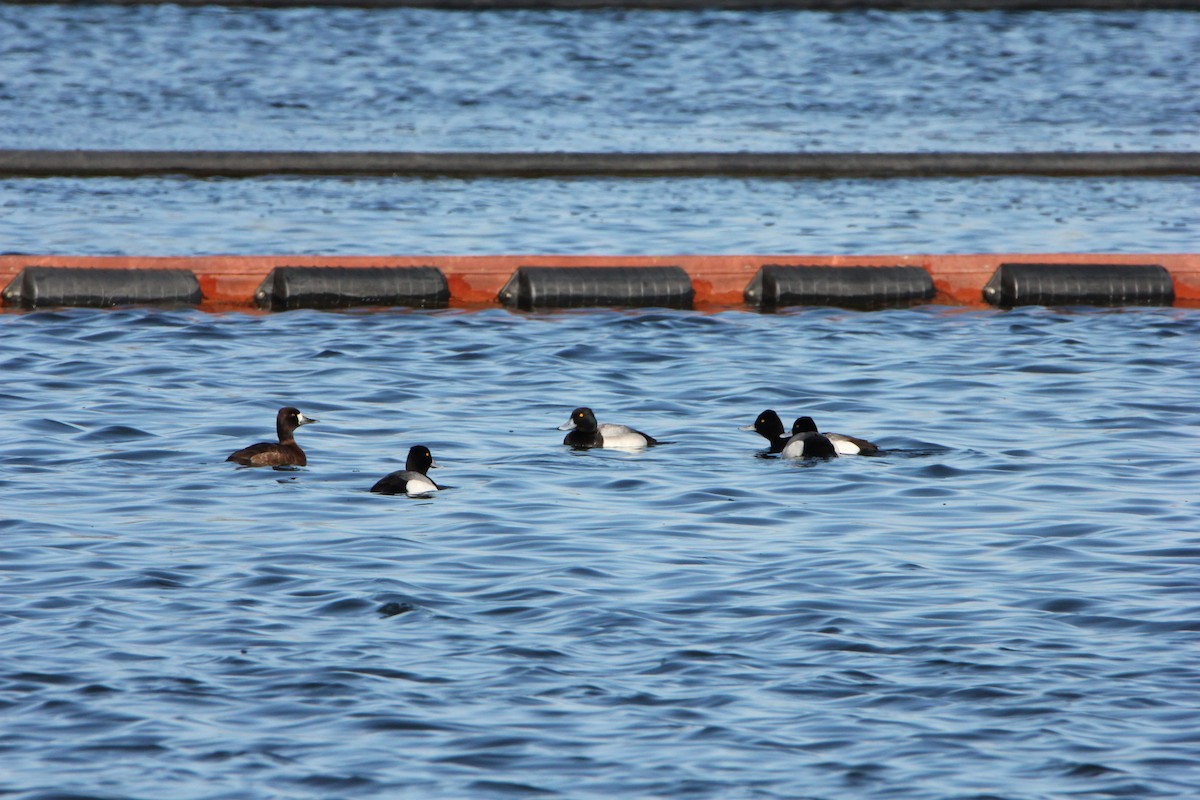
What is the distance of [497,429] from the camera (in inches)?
448

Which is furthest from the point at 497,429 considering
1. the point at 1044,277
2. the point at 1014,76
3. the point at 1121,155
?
the point at 1014,76

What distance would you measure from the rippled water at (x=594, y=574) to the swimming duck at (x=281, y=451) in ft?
0.31

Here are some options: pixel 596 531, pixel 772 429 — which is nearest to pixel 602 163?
pixel 772 429

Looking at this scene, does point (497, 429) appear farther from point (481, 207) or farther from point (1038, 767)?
point (481, 207)

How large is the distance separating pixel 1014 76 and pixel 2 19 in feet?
75.1

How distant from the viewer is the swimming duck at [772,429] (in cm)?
1084

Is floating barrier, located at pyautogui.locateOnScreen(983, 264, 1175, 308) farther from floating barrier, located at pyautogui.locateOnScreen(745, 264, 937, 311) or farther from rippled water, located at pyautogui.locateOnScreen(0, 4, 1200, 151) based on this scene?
rippled water, located at pyautogui.locateOnScreen(0, 4, 1200, 151)

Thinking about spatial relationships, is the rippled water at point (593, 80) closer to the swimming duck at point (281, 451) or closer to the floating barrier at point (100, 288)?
the floating barrier at point (100, 288)

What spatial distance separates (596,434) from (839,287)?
526 cm

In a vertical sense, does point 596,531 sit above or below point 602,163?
below

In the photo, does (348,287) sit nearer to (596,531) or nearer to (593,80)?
(596,531)

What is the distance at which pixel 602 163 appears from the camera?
2356 centimetres

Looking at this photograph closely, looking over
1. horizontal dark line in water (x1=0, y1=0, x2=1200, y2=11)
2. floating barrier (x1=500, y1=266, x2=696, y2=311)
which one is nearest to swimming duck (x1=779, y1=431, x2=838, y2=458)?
floating barrier (x1=500, y1=266, x2=696, y2=311)

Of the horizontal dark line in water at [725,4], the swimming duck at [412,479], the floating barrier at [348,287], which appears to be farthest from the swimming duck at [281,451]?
the horizontal dark line in water at [725,4]
